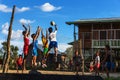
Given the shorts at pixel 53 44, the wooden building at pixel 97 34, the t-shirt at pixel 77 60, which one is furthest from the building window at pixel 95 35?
the shorts at pixel 53 44

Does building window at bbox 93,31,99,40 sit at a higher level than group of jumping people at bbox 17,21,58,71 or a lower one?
higher

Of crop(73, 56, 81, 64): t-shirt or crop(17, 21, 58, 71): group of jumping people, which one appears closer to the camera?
crop(17, 21, 58, 71): group of jumping people

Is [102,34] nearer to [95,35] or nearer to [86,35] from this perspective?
[95,35]

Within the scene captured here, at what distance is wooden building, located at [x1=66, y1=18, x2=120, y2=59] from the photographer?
50.9 metres

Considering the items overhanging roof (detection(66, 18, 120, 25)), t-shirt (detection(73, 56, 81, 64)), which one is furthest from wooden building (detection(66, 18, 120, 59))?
t-shirt (detection(73, 56, 81, 64))

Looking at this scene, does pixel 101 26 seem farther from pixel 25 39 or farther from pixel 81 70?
pixel 25 39

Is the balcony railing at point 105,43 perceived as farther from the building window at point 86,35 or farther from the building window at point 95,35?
the building window at point 86,35

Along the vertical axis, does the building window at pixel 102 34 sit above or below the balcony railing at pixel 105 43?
above

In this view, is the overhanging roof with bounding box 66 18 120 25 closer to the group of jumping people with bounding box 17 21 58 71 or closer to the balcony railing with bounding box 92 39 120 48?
the balcony railing with bounding box 92 39 120 48

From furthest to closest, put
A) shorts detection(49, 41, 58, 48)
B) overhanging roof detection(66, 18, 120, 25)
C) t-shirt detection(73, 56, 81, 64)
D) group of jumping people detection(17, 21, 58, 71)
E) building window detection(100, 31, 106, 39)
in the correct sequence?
1. building window detection(100, 31, 106, 39)
2. overhanging roof detection(66, 18, 120, 25)
3. t-shirt detection(73, 56, 81, 64)
4. shorts detection(49, 41, 58, 48)
5. group of jumping people detection(17, 21, 58, 71)

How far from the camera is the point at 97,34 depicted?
53.2 m

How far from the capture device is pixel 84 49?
5362 cm

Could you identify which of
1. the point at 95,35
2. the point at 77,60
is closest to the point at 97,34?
the point at 95,35

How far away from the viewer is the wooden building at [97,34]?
5094cm
